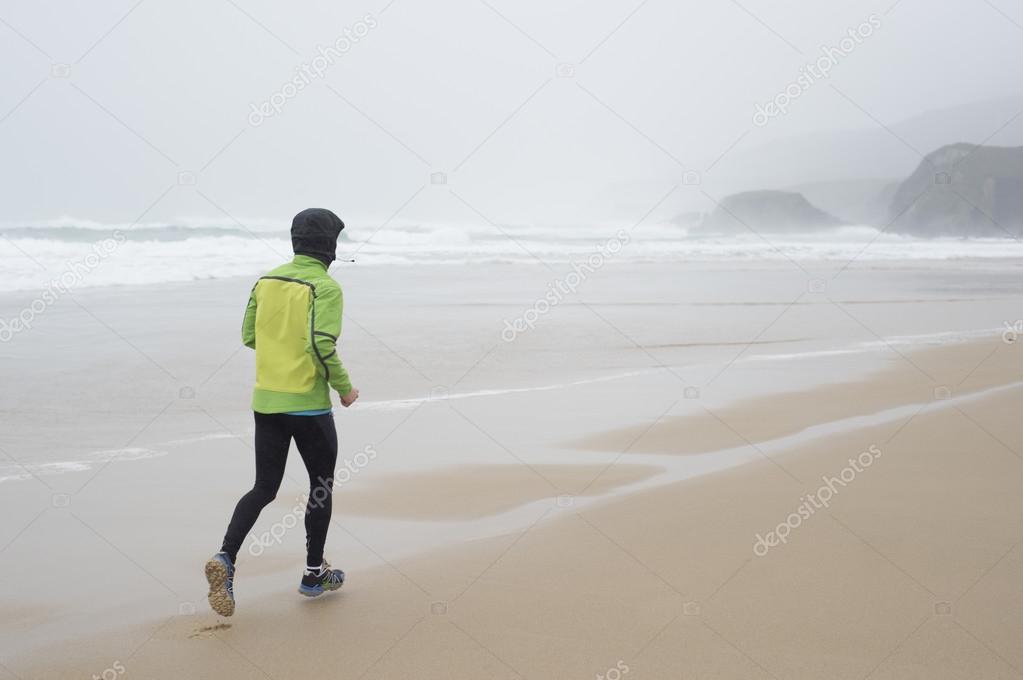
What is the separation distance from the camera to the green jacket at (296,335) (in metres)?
3.52

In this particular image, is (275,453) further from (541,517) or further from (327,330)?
(541,517)

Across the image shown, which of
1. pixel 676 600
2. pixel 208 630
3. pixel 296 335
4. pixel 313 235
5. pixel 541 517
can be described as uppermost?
pixel 313 235

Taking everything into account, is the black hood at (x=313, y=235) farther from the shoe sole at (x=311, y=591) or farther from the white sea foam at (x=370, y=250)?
the white sea foam at (x=370, y=250)

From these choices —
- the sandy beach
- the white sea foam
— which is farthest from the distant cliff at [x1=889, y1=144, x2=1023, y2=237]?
the sandy beach

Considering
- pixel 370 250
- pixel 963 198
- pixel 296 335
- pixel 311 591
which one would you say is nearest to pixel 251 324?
pixel 296 335

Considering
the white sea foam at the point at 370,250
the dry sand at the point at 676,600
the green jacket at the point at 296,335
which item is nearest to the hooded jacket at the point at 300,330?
the green jacket at the point at 296,335

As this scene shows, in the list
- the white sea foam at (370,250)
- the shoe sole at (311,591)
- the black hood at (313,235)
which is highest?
the white sea foam at (370,250)

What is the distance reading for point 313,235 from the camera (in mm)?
3676

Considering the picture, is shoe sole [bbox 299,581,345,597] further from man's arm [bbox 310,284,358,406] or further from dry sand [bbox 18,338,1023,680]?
man's arm [bbox 310,284,358,406]

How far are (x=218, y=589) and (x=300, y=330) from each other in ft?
3.45

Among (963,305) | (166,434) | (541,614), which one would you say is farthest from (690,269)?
(541,614)

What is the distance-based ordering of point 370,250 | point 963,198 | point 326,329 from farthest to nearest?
point 963,198 < point 370,250 < point 326,329

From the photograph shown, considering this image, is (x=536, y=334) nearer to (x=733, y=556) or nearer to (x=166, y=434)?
(x=166, y=434)

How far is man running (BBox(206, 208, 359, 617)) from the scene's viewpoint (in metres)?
3.53
